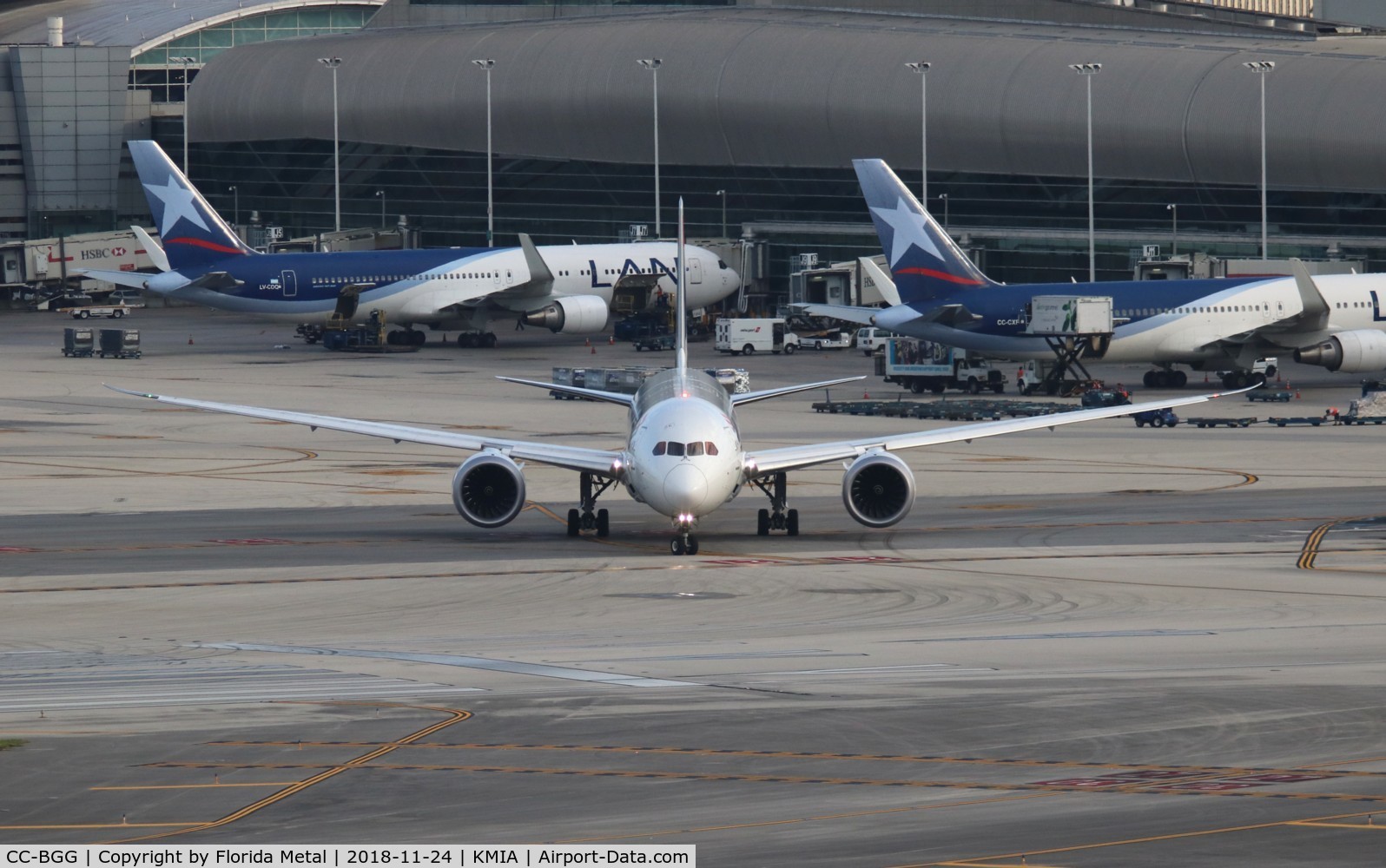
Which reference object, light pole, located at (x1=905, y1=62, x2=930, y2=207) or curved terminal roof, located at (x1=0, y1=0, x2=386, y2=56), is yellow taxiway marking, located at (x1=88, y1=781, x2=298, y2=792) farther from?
curved terminal roof, located at (x1=0, y1=0, x2=386, y2=56)

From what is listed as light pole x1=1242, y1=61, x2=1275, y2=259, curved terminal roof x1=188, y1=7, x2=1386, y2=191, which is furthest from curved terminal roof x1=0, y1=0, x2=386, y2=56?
light pole x1=1242, y1=61, x2=1275, y2=259

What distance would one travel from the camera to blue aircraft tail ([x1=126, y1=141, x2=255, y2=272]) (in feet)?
302

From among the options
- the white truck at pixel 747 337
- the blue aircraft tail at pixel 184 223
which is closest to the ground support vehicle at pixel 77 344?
the blue aircraft tail at pixel 184 223

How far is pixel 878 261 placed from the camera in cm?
10119

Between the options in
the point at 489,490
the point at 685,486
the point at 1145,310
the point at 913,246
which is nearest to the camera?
the point at 685,486

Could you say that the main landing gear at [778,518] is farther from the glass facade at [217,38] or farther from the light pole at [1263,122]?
the glass facade at [217,38]

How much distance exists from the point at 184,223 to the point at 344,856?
81.1 metres

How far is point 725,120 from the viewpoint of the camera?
113188mm

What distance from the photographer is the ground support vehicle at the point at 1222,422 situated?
197ft

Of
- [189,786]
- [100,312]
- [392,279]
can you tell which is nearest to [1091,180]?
[392,279]

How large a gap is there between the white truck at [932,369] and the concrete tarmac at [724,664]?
2028 cm

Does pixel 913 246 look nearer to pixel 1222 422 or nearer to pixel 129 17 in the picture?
pixel 1222 422

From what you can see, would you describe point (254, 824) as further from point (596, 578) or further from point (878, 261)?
point (878, 261)

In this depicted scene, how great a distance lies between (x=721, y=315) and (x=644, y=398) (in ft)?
233
